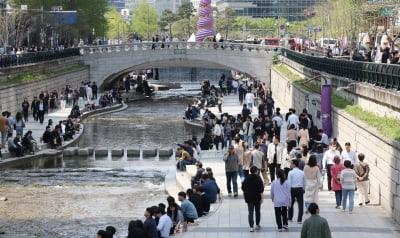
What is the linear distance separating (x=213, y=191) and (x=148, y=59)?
208 feet

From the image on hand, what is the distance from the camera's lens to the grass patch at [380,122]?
982 inches

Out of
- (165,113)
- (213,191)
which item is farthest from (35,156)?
(165,113)

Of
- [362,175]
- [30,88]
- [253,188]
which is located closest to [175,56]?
[30,88]

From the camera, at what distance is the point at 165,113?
233 feet

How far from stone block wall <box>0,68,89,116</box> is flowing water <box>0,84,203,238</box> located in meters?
4.76

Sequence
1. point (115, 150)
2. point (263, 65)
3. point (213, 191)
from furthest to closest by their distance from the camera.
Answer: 1. point (263, 65)
2. point (115, 150)
3. point (213, 191)

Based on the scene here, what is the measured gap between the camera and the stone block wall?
178ft

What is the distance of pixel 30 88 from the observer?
61.4m

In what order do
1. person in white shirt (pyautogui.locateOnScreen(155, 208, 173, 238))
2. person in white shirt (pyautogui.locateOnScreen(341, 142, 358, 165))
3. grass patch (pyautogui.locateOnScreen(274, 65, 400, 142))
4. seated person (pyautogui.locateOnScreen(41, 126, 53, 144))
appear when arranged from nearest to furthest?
person in white shirt (pyautogui.locateOnScreen(155, 208, 173, 238)) → grass patch (pyautogui.locateOnScreen(274, 65, 400, 142)) → person in white shirt (pyautogui.locateOnScreen(341, 142, 358, 165)) → seated person (pyautogui.locateOnScreen(41, 126, 53, 144))

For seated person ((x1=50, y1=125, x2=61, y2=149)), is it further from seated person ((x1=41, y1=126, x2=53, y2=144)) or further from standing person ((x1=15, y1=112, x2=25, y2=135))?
standing person ((x1=15, y1=112, x2=25, y2=135))

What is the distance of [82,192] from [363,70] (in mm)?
10908

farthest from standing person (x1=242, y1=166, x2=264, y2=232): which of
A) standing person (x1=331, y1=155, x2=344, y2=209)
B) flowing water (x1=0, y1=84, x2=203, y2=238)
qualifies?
flowing water (x1=0, y1=84, x2=203, y2=238)

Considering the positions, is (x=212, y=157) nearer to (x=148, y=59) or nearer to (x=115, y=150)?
(x=115, y=150)

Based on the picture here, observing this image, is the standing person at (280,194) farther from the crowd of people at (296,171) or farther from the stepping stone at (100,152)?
the stepping stone at (100,152)
